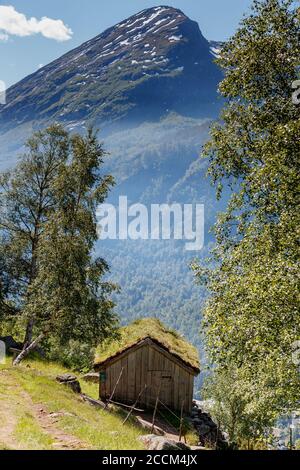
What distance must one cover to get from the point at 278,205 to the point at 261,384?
22.5ft

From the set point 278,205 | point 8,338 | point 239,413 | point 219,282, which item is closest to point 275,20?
point 278,205

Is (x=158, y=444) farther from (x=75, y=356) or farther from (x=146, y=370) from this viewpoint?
(x=75, y=356)

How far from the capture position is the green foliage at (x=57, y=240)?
2792 centimetres

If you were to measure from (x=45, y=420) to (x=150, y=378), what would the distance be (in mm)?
24325

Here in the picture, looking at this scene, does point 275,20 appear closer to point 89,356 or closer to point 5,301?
point 5,301

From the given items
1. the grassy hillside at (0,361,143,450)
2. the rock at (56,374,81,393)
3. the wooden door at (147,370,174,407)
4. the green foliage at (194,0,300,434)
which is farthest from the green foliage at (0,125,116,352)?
the wooden door at (147,370,174,407)

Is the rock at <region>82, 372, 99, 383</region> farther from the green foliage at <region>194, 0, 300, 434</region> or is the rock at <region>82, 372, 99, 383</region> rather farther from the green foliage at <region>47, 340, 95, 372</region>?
the green foliage at <region>194, 0, 300, 434</region>

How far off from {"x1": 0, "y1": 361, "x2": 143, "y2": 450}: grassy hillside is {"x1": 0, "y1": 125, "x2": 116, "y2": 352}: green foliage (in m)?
4.03

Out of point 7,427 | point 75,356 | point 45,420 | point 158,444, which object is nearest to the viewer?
point 158,444

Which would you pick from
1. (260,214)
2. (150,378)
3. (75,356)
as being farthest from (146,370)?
(260,214)

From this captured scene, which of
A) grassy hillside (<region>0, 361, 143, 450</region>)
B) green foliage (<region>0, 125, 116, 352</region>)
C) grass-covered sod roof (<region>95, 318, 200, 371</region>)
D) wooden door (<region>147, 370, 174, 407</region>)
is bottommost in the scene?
wooden door (<region>147, 370, 174, 407</region>)

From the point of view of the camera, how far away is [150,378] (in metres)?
41.1

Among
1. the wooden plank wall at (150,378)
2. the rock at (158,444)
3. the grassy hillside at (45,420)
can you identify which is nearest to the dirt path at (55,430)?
the grassy hillside at (45,420)

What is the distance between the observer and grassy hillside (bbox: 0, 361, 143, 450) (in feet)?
46.0
